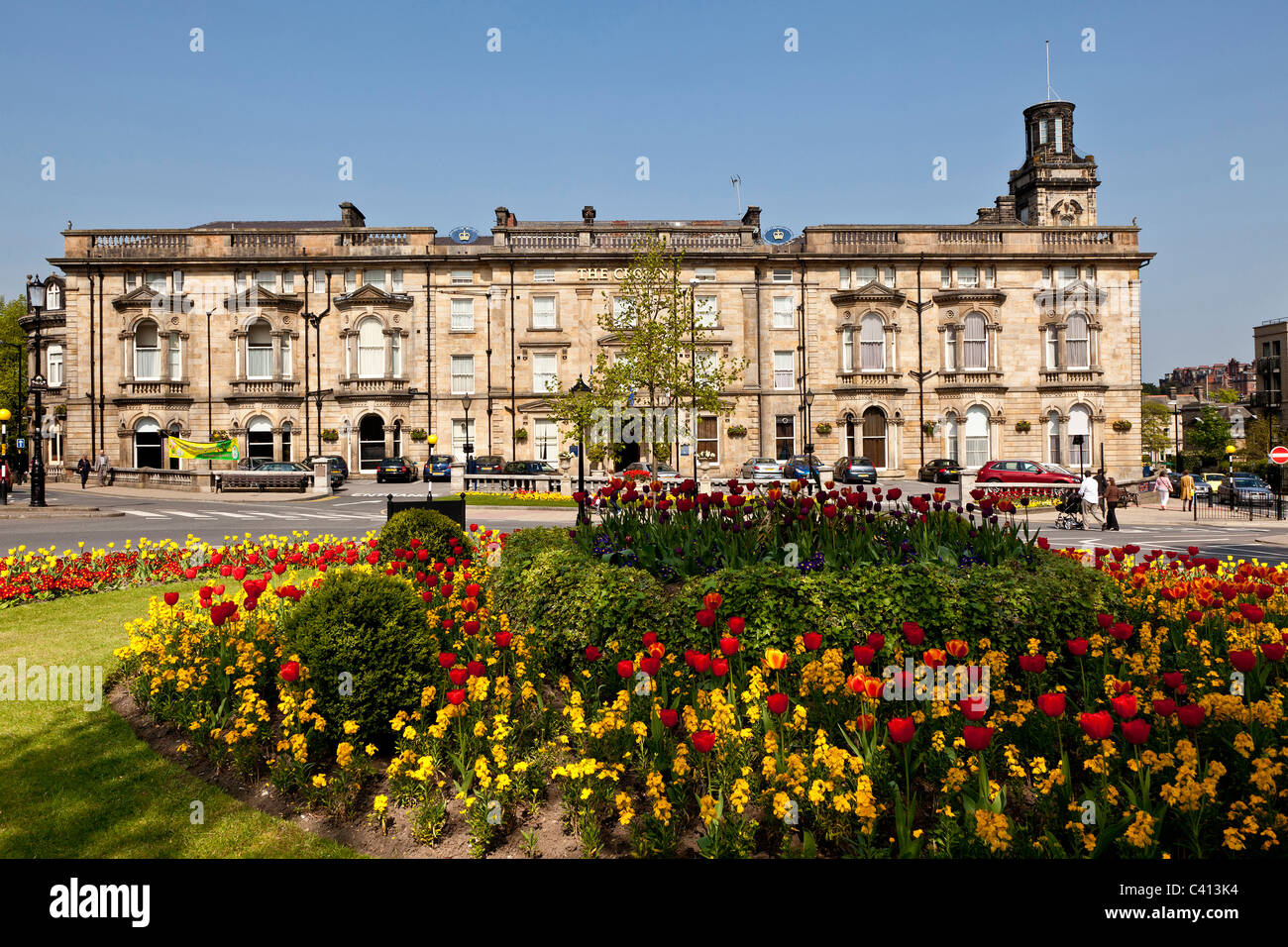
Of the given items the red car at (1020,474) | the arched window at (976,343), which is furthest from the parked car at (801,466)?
the arched window at (976,343)

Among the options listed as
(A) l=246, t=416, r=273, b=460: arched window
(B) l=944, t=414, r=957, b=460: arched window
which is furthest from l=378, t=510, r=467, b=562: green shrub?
(B) l=944, t=414, r=957, b=460: arched window

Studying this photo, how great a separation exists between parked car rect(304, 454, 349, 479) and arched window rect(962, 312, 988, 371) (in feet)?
119

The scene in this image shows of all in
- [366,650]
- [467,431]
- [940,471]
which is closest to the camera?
[366,650]

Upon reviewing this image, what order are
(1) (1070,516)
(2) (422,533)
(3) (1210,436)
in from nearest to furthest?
(2) (422,533) < (1) (1070,516) < (3) (1210,436)

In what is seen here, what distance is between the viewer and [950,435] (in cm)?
4484

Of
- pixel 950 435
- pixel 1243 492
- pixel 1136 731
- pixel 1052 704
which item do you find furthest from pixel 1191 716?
pixel 950 435

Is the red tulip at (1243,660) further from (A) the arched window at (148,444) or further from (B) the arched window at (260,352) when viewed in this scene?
(A) the arched window at (148,444)

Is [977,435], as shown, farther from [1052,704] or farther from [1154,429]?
[1154,429]

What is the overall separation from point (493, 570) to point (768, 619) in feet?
11.4

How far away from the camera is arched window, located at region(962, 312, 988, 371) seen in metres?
44.8

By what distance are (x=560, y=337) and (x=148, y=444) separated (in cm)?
2516

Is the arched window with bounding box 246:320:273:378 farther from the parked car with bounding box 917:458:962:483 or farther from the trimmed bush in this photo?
the trimmed bush

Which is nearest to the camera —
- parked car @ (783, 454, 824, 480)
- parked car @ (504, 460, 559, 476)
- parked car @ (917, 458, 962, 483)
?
parked car @ (783, 454, 824, 480)

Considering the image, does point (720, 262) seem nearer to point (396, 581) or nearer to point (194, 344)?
point (194, 344)
